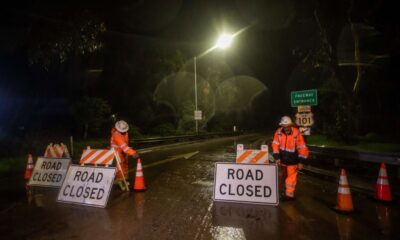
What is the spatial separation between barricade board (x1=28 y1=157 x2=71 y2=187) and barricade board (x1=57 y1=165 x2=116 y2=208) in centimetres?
152

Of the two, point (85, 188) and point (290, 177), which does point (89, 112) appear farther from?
point (290, 177)

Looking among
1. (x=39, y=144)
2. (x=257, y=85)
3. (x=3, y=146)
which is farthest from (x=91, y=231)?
(x=257, y=85)

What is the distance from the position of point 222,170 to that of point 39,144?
14.0m

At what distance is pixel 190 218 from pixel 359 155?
7596mm

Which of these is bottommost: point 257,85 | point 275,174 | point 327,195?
point 327,195

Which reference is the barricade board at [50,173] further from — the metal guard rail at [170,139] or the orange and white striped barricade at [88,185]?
the metal guard rail at [170,139]

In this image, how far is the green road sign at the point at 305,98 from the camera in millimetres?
15820

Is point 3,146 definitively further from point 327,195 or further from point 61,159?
point 327,195

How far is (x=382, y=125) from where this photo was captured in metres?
28.2

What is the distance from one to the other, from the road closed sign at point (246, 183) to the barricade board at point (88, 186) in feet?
7.76

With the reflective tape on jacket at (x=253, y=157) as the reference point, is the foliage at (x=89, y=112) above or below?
above

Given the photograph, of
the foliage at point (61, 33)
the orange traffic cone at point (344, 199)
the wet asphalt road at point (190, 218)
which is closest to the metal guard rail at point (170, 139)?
the foliage at point (61, 33)

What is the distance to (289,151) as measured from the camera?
7.99 m

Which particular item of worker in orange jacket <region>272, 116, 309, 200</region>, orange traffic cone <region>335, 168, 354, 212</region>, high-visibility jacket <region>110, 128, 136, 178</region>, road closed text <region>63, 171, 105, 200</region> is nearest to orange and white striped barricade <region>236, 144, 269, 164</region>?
worker in orange jacket <region>272, 116, 309, 200</region>
